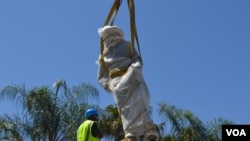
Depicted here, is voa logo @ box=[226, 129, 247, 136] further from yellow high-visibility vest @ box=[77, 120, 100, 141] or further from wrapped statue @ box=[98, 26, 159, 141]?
yellow high-visibility vest @ box=[77, 120, 100, 141]

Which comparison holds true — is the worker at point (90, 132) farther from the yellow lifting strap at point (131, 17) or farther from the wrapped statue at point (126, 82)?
the yellow lifting strap at point (131, 17)

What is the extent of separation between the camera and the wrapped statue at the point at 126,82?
7395 mm

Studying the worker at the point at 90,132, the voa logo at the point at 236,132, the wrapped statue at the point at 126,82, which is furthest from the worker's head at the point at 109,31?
the voa logo at the point at 236,132

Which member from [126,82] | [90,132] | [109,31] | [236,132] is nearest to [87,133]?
[90,132]

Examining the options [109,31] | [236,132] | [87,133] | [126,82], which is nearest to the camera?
[236,132]

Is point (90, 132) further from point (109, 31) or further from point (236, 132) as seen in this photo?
point (236, 132)

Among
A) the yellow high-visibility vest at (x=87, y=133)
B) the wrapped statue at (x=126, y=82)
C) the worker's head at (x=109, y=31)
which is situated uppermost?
the worker's head at (x=109, y=31)

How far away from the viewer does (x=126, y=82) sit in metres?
7.72

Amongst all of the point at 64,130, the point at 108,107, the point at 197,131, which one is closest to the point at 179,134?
the point at 197,131

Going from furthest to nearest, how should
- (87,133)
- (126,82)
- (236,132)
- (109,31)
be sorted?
(109,31), (126,82), (87,133), (236,132)

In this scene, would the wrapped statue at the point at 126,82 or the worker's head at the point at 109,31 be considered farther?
the worker's head at the point at 109,31

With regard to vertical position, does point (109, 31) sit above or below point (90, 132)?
above

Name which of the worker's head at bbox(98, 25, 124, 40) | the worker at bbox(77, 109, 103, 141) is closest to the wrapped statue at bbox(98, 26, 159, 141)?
the worker's head at bbox(98, 25, 124, 40)

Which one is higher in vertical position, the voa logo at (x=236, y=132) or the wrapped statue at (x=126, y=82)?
the wrapped statue at (x=126, y=82)
